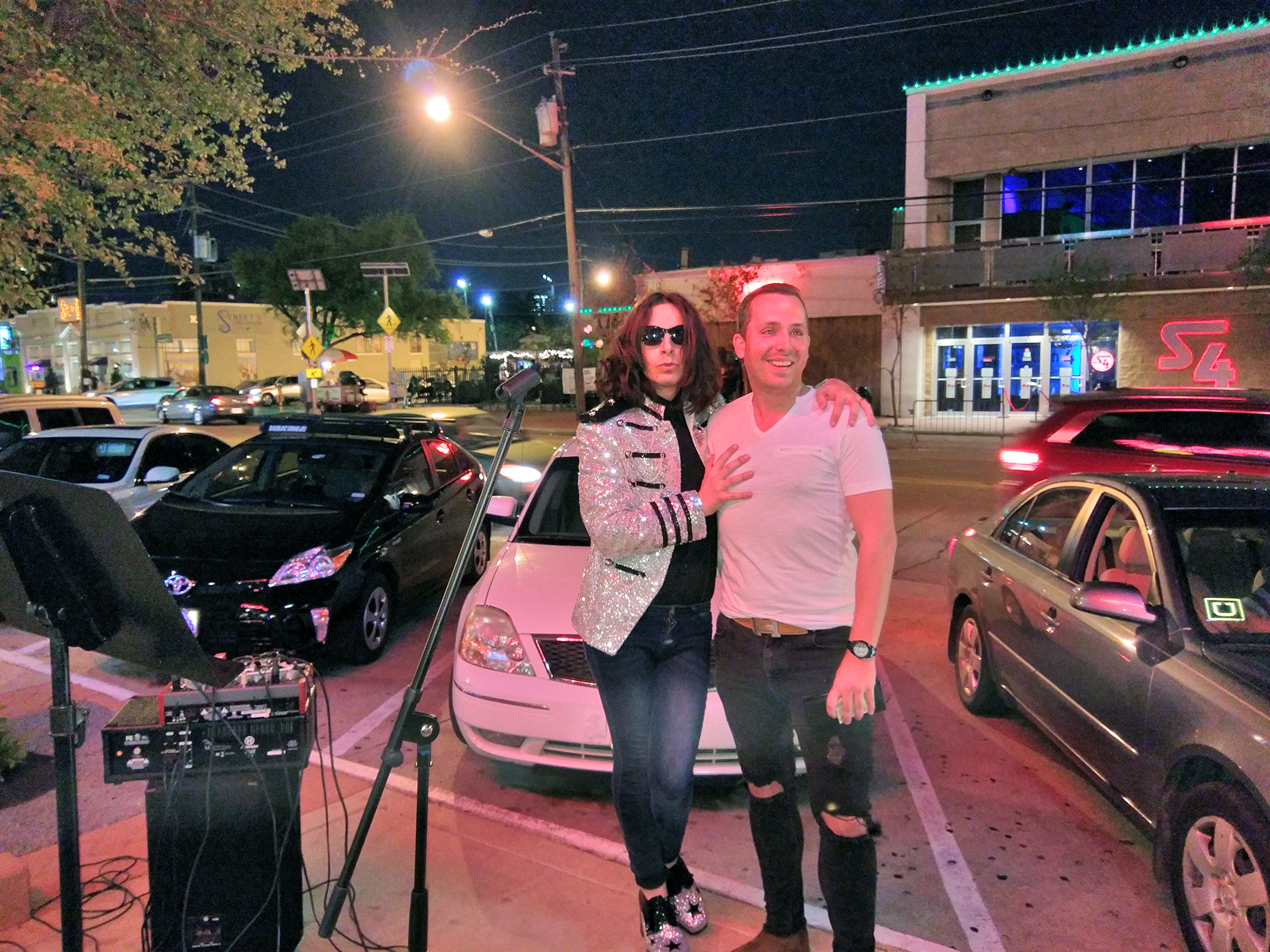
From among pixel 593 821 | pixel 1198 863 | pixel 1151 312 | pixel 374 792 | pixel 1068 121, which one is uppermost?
pixel 1068 121

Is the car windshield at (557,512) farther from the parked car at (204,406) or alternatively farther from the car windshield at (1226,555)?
the parked car at (204,406)

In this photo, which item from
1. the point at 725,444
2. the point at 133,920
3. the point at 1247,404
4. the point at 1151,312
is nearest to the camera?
the point at 725,444

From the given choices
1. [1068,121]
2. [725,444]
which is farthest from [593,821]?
[1068,121]

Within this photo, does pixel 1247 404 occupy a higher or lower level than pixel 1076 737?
higher

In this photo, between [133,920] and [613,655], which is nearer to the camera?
[613,655]

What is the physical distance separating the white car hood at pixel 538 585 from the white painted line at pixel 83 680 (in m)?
2.37

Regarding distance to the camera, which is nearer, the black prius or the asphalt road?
the asphalt road

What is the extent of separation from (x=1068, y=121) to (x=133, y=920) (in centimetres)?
2482

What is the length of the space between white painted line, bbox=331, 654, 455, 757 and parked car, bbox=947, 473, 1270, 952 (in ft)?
9.45

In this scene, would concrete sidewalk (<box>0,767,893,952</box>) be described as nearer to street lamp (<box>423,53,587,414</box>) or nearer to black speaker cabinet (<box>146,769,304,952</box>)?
black speaker cabinet (<box>146,769,304,952</box>)

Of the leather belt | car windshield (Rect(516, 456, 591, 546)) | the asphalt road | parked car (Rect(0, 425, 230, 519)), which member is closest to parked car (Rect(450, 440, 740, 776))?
the asphalt road

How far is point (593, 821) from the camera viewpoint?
3.88 meters

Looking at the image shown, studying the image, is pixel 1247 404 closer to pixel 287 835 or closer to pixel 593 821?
pixel 593 821

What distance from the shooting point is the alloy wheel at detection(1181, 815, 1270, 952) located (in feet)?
8.41
